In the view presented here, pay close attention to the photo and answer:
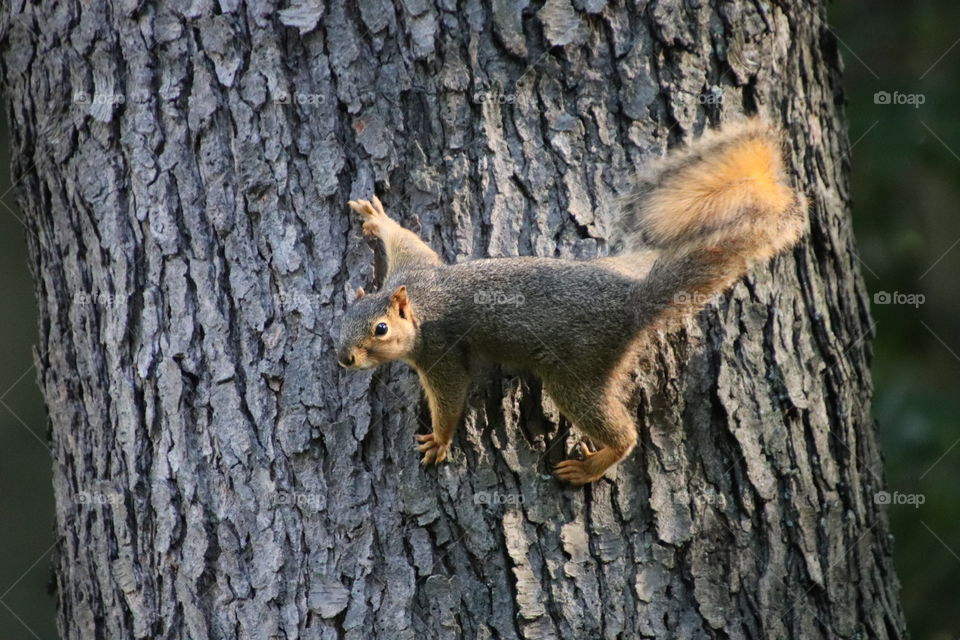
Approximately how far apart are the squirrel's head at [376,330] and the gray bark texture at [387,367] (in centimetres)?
7

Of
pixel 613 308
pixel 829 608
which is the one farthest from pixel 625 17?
pixel 829 608

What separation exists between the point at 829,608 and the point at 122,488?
1847 mm

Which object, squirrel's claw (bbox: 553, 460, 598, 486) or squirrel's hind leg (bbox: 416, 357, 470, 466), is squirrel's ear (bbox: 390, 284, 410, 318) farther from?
squirrel's claw (bbox: 553, 460, 598, 486)

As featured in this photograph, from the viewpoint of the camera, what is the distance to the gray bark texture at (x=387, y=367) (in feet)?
7.25

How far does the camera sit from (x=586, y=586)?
7.19 feet
